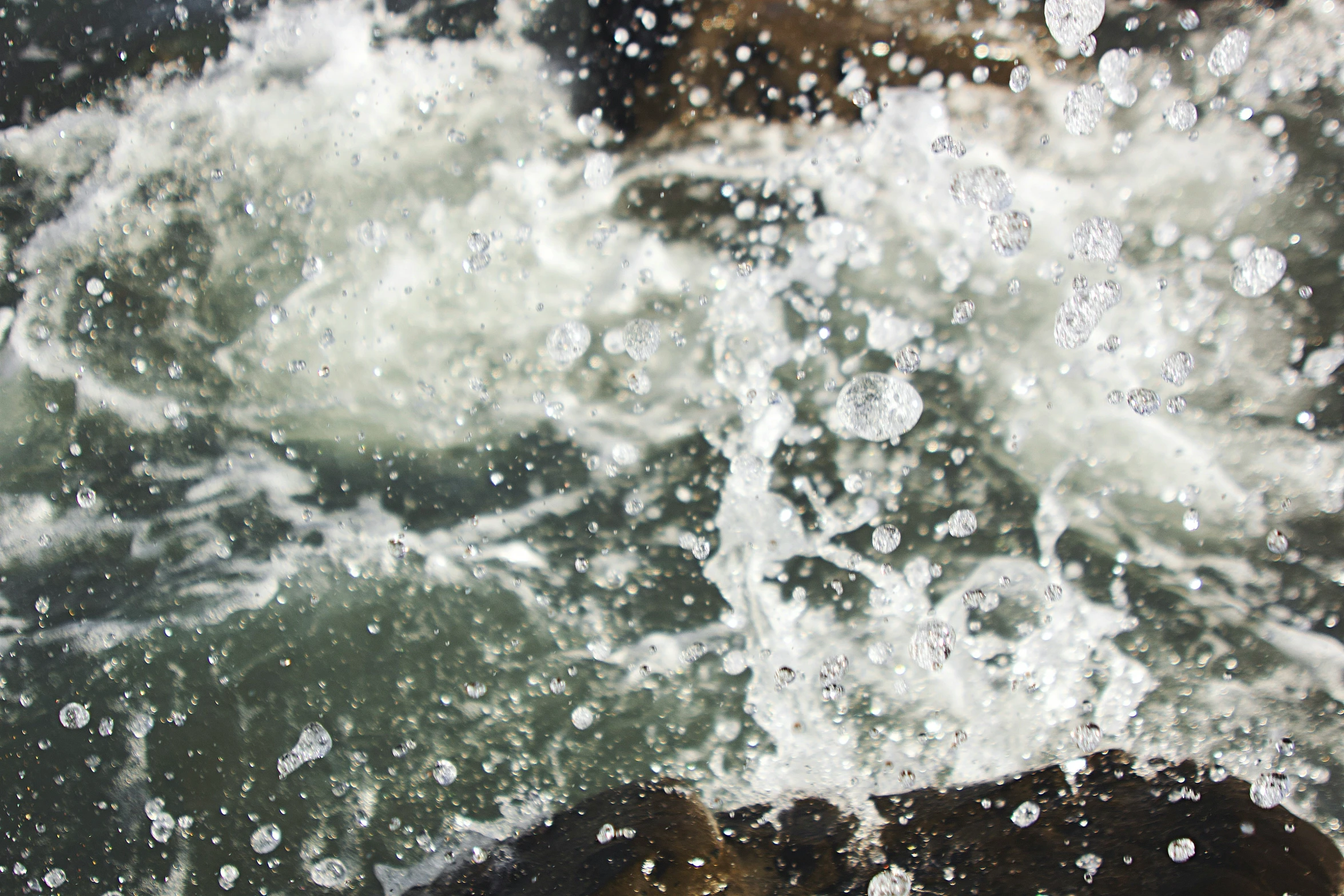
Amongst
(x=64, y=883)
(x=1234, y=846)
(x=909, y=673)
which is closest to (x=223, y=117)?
(x=64, y=883)

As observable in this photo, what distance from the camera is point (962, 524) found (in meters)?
2.47

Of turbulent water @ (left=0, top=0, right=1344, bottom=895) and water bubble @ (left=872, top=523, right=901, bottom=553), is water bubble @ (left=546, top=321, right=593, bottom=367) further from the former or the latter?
water bubble @ (left=872, top=523, right=901, bottom=553)

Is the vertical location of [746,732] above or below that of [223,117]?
below

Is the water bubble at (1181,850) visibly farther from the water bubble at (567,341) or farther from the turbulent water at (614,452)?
the water bubble at (567,341)

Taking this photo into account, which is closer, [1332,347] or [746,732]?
[1332,347]

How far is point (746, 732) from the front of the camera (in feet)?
8.34

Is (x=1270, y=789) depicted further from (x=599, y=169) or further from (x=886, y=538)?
(x=599, y=169)

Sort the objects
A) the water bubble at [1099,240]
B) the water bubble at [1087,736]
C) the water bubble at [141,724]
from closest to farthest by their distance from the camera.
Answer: the water bubble at [1099,240] < the water bubble at [1087,736] < the water bubble at [141,724]

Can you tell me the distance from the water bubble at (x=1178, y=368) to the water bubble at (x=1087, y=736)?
109 cm

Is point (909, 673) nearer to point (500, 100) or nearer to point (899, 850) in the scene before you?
point (899, 850)

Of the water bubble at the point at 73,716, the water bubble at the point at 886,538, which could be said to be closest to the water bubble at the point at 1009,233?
the water bubble at the point at 886,538

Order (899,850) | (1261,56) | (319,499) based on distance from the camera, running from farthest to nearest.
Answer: (319,499), (899,850), (1261,56)

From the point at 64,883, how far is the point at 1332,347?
441 centimetres

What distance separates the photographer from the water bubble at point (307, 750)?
260cm
